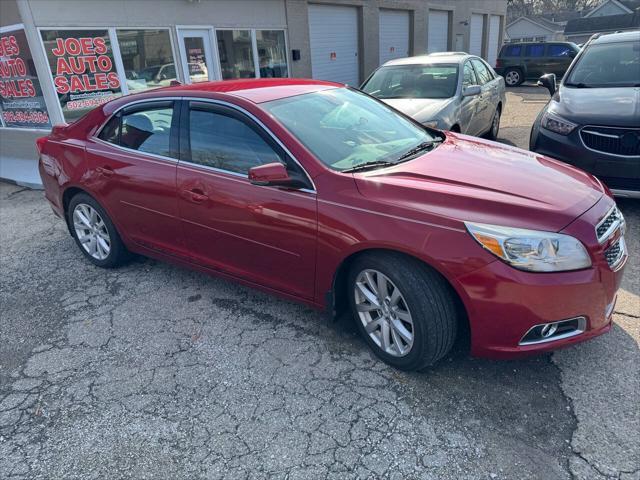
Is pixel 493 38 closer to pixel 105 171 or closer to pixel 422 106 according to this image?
pixel 422 106

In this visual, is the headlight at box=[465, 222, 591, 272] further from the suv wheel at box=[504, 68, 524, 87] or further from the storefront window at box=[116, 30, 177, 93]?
the suv wheel at box=[504, 68, 524, 87]

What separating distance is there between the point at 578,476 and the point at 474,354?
0.71 m

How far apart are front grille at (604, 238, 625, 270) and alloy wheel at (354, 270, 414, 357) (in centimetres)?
109

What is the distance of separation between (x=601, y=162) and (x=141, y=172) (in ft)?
13.8

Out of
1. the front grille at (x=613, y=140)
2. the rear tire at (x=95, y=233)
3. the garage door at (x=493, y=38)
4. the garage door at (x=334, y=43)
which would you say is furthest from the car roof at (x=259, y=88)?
the garage door at (x=493, y=38)

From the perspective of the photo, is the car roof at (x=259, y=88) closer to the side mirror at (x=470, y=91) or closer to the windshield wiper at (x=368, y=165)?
the windshield wiper at (x=368, y=165)

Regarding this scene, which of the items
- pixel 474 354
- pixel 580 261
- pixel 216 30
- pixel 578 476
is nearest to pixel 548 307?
pixel 580 261

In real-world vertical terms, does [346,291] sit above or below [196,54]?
below

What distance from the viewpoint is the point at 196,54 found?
9.73 metres

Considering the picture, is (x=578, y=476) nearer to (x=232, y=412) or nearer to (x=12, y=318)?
(x=232, y=412)

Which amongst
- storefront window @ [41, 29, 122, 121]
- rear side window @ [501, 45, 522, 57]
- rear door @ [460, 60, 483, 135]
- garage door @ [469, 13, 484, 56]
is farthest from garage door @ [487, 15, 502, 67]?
storefront window @ [41, 29, 122, 121]

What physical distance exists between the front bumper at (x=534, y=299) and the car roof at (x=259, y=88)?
74.0 inches

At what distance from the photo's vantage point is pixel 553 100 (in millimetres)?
5453

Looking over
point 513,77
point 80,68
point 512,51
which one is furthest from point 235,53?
point 512,51
